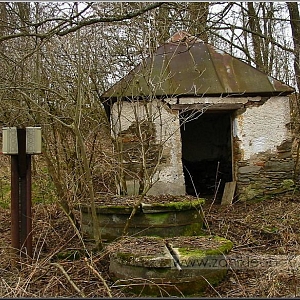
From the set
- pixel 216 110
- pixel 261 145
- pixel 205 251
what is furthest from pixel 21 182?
pixel 261 145

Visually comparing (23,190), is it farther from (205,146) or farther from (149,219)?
(205,146)

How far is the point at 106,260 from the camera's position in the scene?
15.5 feet

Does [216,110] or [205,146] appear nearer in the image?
[216,110]

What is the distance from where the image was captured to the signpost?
15.0 ft

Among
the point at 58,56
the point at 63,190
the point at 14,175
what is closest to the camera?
the point at 14,175

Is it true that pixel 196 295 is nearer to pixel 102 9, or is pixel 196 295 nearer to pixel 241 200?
pixel 241 200

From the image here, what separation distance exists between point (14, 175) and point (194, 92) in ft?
13.2

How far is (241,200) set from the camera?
26.0 ft

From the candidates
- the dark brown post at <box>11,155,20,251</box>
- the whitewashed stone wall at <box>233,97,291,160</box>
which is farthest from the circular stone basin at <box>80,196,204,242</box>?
the whitewashed stone wall at <box>233,97,291,160</box>

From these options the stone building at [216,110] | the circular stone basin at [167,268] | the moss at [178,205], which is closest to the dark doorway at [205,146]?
the stone building at [216,110]

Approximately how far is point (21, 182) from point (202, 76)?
446 centimetres

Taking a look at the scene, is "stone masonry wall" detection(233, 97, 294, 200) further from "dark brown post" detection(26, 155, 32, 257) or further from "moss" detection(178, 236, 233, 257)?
"dark brown post" detection(26, 155, 32, 257)

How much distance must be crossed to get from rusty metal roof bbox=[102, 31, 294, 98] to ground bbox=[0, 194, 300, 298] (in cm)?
215

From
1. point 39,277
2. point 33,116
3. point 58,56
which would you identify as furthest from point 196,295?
point 58,56
